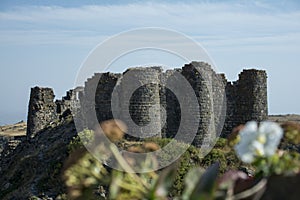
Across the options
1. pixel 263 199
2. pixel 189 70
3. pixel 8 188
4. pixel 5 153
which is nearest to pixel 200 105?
pixel 189 70

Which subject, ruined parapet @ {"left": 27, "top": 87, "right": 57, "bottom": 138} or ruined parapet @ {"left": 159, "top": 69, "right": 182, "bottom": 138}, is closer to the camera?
ruined parapet @ {"left": 159, "top": 69, "right": 182, "bottom": 138}

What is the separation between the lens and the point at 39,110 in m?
19.6

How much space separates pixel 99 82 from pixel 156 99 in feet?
5.68

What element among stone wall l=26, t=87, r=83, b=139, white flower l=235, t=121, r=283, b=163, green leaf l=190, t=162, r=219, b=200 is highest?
stone wall l=26, t=87, r=83, b=139

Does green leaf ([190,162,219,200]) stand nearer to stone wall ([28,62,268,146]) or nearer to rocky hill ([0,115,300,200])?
rocky hill ([0,115,300,200])

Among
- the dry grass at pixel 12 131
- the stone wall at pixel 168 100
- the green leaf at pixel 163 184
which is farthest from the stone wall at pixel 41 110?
the green leaf at pixel 163 184

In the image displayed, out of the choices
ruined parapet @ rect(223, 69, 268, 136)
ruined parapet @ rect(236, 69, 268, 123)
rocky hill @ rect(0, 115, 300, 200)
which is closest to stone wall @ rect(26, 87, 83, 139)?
rocky hill @ rect(0, 115, 300, 200)

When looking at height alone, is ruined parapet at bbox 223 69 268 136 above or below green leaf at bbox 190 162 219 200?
above

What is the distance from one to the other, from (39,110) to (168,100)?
483 centimetres

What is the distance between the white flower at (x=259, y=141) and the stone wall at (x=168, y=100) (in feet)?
46.7

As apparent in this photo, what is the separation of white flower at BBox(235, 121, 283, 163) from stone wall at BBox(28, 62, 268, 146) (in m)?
14.2

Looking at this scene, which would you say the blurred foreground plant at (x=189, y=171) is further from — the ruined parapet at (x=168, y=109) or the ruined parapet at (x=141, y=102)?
the ruined parapet at (x=168, y=109)

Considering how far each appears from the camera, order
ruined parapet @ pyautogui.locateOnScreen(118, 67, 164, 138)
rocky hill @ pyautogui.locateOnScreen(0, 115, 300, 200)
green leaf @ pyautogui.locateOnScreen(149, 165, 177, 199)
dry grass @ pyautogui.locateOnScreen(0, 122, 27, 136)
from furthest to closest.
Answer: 1. dry grass @ pyautogui.locateOnScreen(0, 122, 27, 136)
2. ruined parapet @ pyautogui.locateOnScreen(118, 67, 164, 138)
3. rocky hill @ pyautogui.locateOnScreen(0, 115, 300, 200)
4. green leaf @ pyautogui.locateOnScreen(149, 165, 177, 199)

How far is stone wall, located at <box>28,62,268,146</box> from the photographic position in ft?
52.8
